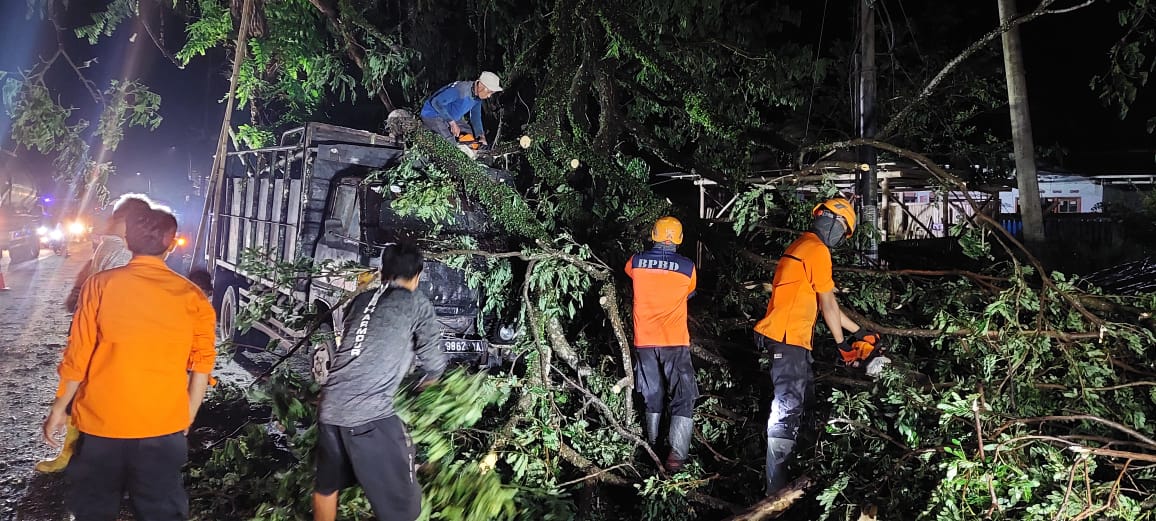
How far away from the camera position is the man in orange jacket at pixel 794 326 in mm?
3781

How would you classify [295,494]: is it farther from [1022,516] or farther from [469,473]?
[1022,516]

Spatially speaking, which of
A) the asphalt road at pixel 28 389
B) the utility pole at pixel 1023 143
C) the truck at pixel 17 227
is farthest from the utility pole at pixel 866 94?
the truck at pixel 17 227

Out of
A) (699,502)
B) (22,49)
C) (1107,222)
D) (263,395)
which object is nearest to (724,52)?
(699,502)

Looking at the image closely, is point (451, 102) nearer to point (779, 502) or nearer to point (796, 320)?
point (796, 320)

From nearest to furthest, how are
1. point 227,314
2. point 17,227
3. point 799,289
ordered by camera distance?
point 799,289
point 227,314
point 17,227

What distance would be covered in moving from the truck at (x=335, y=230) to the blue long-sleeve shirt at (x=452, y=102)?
2.14ft

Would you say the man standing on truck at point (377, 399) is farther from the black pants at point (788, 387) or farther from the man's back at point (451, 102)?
the man's back at point (451, 102)

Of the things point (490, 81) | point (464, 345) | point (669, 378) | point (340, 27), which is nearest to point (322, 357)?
point (464, 345)

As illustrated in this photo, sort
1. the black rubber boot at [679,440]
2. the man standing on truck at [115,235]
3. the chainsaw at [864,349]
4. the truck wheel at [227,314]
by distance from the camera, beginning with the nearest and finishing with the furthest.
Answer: the man standing on truck at [115,235] → the chainsaw at [864,349] → the black rubber boot at [679,440] → the truck wheel at [227,314]

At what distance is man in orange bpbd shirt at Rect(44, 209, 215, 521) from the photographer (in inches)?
101

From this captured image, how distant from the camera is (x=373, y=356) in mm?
2816

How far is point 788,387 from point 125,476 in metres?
3.28

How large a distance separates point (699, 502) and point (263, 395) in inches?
111

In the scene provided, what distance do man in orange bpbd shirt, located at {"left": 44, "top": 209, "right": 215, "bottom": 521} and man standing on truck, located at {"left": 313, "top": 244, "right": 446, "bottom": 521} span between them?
596 mm
